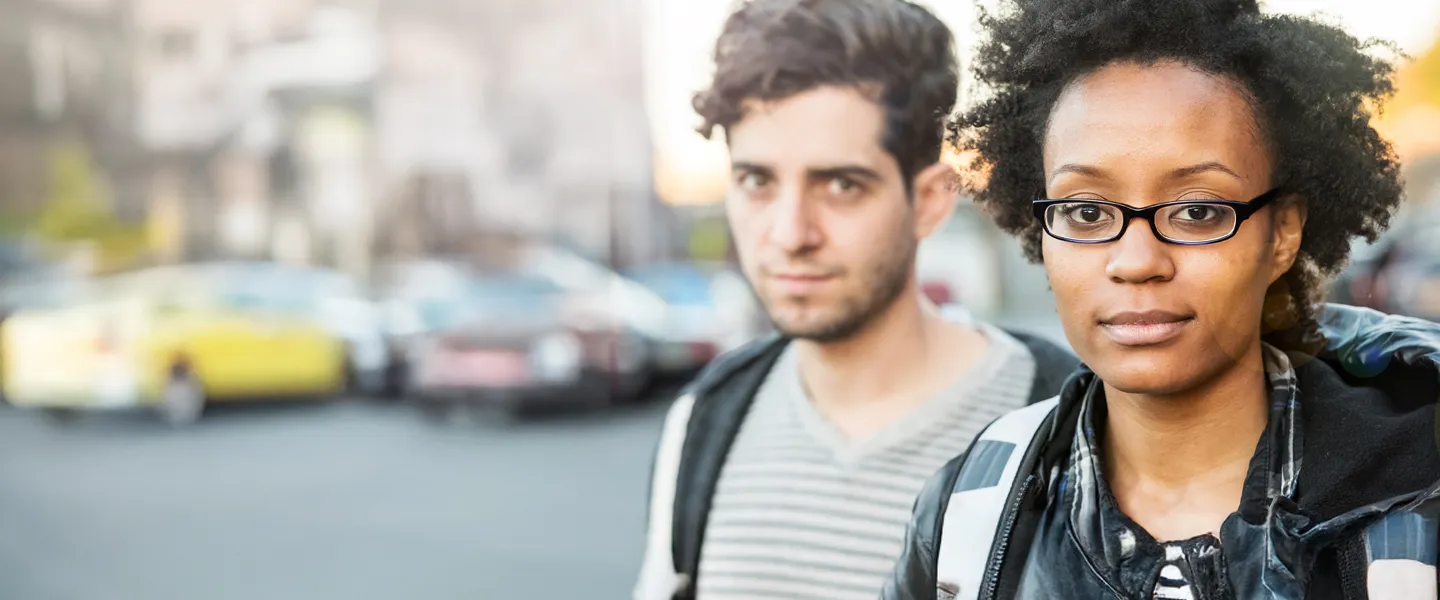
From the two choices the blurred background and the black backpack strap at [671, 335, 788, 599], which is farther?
the blurred background

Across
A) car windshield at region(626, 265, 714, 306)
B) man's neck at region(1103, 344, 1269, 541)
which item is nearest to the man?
man's neck at region(1103, 344, 1269, 541)

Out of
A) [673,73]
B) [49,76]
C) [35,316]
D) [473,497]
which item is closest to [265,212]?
[49,76]

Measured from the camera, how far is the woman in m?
1.34

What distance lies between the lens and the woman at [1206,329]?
4.38 feet

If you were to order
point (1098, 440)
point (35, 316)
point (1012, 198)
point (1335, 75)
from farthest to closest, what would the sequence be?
point (35, 316), point (1012, 198), point (1098, 440), point (1335, 75)

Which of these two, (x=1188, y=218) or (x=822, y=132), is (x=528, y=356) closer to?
(x=822, y=132)

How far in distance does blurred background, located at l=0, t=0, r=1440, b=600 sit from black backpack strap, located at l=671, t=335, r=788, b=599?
1.03 ft

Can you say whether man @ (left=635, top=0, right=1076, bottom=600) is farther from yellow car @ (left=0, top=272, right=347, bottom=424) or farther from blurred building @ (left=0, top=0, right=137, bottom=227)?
blurred building @ (left=0, top=0, right=137, bottom=227)

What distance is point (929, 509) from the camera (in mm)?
1597

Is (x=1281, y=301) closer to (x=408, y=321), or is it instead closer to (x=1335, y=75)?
(x=1335, y=75)

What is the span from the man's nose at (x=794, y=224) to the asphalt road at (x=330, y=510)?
13.0 ft

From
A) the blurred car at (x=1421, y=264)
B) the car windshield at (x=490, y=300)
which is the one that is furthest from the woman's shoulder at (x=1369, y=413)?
the car windshield at (x=490, y=300)

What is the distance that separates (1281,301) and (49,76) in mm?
26954

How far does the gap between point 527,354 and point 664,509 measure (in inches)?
290
